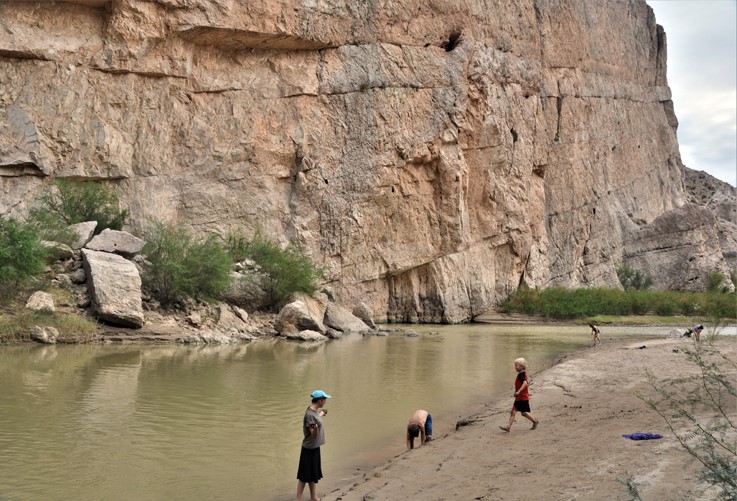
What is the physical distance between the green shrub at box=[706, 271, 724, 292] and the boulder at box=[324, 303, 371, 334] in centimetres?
3458

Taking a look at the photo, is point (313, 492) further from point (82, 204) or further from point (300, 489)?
point (82, 204)

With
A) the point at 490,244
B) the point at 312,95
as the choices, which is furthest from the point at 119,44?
the point at 490,244

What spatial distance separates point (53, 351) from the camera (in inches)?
670

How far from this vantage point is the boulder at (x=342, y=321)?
90.2ft

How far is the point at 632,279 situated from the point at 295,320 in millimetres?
36819

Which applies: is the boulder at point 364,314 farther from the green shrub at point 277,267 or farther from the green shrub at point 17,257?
the green shrub at point 17,257

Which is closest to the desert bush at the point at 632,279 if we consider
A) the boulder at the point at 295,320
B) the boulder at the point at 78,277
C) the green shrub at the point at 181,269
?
the boulder at the point at 295,320

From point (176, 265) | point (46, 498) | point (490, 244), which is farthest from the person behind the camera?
point (490, 244)

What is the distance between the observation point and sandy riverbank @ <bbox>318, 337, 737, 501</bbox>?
20.7 ft

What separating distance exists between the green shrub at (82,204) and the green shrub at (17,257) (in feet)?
17.3

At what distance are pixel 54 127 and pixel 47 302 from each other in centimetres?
1168

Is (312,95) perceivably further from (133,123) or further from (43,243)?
(43,243)

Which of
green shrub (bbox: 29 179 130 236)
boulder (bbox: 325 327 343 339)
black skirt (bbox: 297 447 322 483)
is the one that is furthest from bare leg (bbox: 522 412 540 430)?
green shrub (bbox: 29 179 130 236)

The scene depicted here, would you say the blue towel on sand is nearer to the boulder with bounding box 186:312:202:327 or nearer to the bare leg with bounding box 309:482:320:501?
the bare leg with bounding box 309:482:320:501
